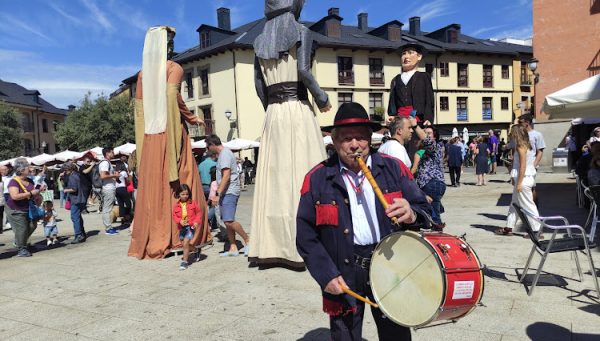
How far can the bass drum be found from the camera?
226 cm

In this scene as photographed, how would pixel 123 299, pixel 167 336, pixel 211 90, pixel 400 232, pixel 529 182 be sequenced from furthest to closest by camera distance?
pixel 211 90 < pixel 529 182 < pixel 123 299 < pixel 167 336 < pixel 400 232

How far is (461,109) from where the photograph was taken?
44.0 meters

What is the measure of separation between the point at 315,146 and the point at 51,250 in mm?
5793

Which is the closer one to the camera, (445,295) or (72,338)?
(445,295)

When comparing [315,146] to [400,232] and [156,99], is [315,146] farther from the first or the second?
[400,232]

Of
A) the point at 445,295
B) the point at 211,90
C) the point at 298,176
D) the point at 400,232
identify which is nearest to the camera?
the point at 445,295

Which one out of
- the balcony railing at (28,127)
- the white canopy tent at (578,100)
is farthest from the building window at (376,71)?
the balcony railing at (28,127)

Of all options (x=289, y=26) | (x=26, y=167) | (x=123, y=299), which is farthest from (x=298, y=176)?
(x=26, y=167)

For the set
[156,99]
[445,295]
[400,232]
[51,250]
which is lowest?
[51,250]

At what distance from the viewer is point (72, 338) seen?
13.1 feet

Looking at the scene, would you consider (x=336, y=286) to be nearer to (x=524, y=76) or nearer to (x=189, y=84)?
(x=189, y=84)

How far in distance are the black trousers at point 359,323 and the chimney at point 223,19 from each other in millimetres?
41202

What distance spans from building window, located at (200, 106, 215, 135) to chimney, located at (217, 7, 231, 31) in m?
8.17

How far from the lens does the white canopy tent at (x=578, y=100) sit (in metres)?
7.24
